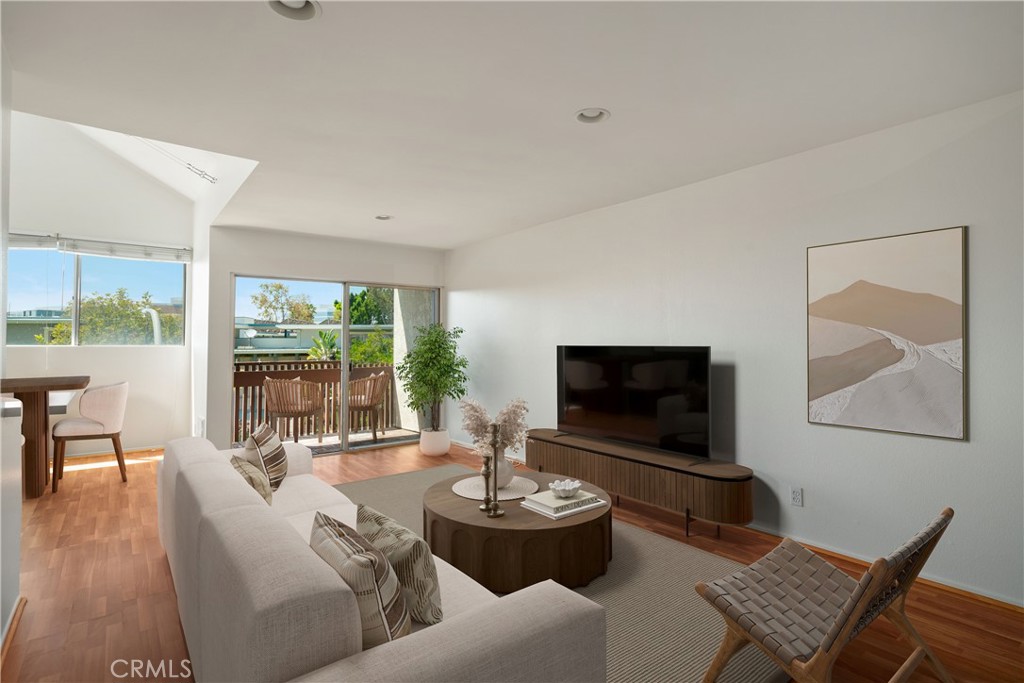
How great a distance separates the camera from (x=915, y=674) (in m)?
2.05

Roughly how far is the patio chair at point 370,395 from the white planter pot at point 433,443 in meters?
0.74

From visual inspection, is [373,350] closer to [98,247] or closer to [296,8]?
[98,247]

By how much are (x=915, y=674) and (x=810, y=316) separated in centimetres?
189

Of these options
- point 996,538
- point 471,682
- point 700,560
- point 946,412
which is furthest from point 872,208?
point 471,682

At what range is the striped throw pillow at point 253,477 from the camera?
262cm

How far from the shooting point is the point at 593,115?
2711 mm

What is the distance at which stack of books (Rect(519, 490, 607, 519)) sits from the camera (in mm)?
2723

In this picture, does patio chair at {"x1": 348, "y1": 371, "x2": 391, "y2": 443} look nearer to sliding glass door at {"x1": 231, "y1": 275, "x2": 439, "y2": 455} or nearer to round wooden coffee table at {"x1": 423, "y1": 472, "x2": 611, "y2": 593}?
sliding glass door at {"x1": 231, "y1": 275, "x2": 439, "y2": 455}

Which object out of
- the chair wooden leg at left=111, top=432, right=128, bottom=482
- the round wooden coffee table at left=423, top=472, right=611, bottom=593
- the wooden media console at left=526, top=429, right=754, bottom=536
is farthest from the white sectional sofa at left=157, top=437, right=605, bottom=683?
the chair wooden leg at left=111, top=432, right=128, bottom=482

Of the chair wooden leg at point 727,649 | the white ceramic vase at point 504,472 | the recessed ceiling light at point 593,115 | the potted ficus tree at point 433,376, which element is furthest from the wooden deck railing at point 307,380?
the chair wooden leg at point 727,649

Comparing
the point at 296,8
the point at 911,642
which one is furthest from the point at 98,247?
the point at 911,642

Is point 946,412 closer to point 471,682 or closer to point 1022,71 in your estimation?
point 1022,71

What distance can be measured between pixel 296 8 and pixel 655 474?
326 cm

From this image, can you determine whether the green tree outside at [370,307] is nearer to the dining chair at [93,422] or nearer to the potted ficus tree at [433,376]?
the potted ficus tree at [433,376]
